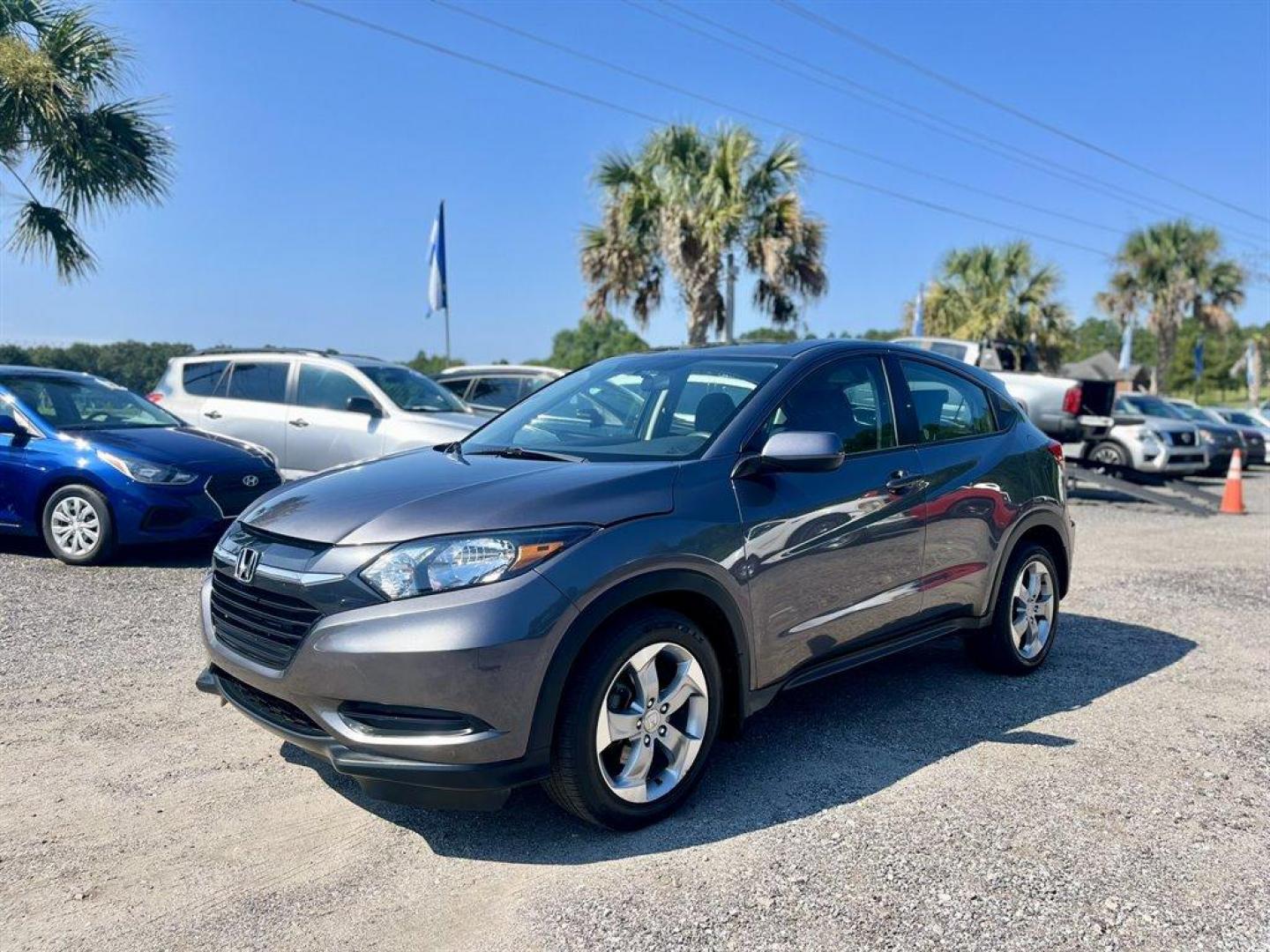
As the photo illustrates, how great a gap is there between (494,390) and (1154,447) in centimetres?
1040

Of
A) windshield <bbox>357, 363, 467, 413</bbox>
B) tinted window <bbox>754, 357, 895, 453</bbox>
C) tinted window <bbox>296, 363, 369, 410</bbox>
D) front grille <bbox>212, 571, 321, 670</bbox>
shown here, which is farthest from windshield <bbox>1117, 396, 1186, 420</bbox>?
front grille <bbox>212, 571, 321, 670</bbox>

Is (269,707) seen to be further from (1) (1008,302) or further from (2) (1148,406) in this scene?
(1) (1008,302)

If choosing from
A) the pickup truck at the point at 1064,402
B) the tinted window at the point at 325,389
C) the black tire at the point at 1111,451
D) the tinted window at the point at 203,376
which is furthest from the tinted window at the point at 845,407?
the black tire at the point at 1111,451

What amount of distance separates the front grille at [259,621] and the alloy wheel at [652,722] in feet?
3.23

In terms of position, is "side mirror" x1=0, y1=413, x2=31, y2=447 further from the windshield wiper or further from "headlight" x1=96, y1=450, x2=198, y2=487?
the windshield wiper

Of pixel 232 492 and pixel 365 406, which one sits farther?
pixel 365 406

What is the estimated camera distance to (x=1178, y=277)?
36562mm

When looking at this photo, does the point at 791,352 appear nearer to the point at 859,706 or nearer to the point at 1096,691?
the point at 859,706

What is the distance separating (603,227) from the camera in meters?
20.0

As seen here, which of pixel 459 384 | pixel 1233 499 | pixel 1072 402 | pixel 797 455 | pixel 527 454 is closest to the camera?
pixel 797 455

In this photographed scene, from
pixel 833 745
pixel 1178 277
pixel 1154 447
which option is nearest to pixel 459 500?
pixel 833 745

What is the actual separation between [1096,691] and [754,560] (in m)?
2.50

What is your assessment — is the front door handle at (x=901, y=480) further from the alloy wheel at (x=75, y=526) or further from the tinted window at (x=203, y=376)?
the tinted window at (x=203, y=376)

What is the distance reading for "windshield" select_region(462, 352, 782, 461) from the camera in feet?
12.8
